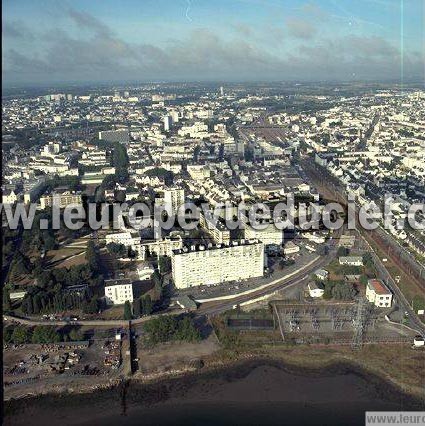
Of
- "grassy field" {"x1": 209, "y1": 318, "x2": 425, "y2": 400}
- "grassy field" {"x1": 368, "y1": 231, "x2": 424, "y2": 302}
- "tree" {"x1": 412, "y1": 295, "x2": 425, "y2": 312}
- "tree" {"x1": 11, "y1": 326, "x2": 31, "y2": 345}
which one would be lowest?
"grassy field" {"x1": 209, "y1": 318, "x2": 425, "y2": 400}

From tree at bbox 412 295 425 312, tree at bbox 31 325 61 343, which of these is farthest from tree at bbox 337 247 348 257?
tree at bbox 31 325 61 343

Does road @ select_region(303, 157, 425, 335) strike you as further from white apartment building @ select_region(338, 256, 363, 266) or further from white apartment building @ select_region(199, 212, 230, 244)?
white apartment building @ select_region(199, 212, 230, 244)

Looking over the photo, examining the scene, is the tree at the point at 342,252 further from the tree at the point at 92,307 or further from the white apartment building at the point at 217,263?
the tree at the point at 92,307

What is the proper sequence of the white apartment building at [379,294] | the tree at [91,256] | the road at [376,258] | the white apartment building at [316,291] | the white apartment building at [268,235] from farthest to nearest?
the white apartment building at [268,235] → the tree at [91,256] → the white apartment building at [316,291] → the white apartment building at [379,294] → the road at [376,258]

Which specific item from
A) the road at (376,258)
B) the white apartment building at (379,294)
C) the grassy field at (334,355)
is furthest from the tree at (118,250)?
the road at (376,258)

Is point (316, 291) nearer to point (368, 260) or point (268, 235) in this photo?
point (368, 260)

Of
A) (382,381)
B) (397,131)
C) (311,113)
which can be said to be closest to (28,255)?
(382,381)
